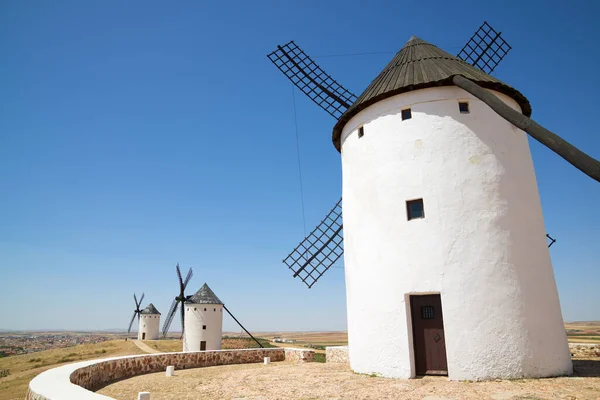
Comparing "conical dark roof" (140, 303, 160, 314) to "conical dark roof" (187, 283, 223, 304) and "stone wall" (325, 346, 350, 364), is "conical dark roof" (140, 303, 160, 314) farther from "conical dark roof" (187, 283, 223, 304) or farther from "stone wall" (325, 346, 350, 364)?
"stone wall" (325, 346, 350, 364)

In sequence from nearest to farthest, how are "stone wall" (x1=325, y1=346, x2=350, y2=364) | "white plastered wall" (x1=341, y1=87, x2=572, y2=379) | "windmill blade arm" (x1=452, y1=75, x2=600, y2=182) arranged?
"windmill blade arm" (x1=452, y1=75, x2=600, y2=182), "white plastered wall" (x1=341, y1=87, x2=572, y2=379), "stone wall" (x1=325, y1=346, x2=350, y2=364)

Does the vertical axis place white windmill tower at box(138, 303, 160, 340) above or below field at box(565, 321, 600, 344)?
above

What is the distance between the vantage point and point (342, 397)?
6.27 metres

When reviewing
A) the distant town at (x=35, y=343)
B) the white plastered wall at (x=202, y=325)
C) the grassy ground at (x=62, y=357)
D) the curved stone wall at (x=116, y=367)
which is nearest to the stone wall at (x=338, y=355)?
the curved stone wall at (x=116, y=367)

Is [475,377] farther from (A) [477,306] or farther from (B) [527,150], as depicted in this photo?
(B) [527,150]

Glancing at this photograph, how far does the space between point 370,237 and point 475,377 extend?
376cm

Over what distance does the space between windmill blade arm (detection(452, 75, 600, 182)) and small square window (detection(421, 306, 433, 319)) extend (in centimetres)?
422

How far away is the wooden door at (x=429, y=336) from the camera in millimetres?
8039

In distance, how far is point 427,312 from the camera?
8367mm

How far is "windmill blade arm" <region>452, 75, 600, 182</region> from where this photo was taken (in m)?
5.68

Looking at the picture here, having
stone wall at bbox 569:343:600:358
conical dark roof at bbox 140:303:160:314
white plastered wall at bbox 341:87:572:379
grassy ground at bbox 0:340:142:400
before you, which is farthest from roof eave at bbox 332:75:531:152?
conical dark roof at bbox 140:303:160:314

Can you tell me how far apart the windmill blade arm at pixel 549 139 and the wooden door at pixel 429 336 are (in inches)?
155

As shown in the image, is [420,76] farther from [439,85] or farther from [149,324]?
[149,324]

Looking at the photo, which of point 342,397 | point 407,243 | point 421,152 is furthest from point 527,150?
point 342,397
